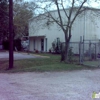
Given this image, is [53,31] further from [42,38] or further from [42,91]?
[42,91]

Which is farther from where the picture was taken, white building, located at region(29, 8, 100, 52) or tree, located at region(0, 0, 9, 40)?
white building, located at region(29, 8, 100, 52)

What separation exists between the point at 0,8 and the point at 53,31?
14657 mm

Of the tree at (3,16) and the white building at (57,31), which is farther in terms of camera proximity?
the white building at (57,31)

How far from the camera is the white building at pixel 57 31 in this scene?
2596cm

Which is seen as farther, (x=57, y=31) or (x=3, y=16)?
(x=57, y=31)

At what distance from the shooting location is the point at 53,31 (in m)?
36.5

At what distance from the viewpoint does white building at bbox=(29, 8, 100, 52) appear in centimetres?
2596

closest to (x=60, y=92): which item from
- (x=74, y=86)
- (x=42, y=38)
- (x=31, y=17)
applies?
(x=74, y=86)

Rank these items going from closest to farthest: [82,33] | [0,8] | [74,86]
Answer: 1. [74,86]
2. [0,8]
3. [82,33]

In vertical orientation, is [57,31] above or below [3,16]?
below

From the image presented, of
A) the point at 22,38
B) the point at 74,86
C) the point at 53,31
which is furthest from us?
the point at 22,38

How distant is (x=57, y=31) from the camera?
3553cm

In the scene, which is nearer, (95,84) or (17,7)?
(95,84)

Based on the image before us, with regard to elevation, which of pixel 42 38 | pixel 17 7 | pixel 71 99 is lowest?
pixel 71 99
